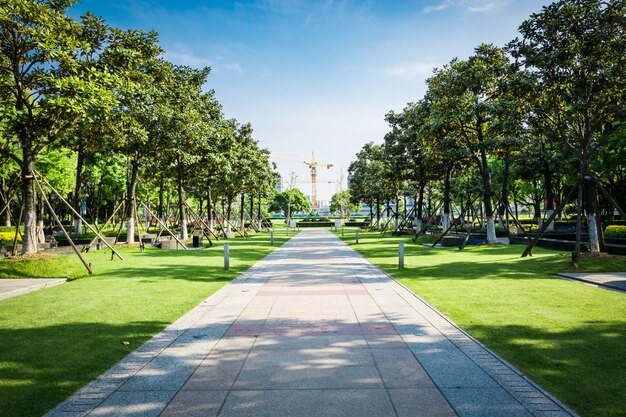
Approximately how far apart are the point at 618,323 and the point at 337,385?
6.10m

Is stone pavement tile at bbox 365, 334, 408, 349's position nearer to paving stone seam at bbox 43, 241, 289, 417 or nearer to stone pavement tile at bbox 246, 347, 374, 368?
stone pavement tile at bbox 246, 347, 374, 368

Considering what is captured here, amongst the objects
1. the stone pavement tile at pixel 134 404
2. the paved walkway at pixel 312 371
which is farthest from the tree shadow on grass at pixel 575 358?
the stone pavement tile at pixel 134 404

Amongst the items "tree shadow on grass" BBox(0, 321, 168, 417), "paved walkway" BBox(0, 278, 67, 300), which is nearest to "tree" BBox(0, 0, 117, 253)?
"paved walkway" BBox(0, 278, 67, 300)

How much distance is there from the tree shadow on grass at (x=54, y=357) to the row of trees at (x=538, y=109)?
1755cm

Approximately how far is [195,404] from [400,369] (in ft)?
8.90

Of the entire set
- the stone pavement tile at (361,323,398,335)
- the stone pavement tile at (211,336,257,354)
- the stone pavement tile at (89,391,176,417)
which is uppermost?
the stone pavement tile at (89,391,176,417)

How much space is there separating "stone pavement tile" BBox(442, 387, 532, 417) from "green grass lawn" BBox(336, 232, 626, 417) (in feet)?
1.94

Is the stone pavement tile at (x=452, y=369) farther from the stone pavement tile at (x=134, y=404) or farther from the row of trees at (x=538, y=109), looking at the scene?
the row of trees at (x=538, y=109)

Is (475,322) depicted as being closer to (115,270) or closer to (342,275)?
(342,275)

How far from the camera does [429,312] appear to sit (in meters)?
8.84

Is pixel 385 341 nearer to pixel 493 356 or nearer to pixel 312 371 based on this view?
pixel 493 356

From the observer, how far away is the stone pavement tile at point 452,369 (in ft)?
16.7

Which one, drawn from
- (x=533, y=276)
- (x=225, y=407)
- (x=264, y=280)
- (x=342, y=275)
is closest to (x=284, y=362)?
(x=225, y=407)

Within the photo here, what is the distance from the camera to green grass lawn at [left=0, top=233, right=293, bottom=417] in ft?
16.9
